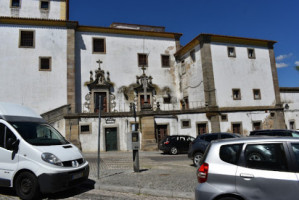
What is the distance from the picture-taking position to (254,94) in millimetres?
23688

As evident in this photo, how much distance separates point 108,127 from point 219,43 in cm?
1393

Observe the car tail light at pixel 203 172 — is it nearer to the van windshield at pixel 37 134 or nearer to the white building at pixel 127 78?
the van windshield at pixel 37 134

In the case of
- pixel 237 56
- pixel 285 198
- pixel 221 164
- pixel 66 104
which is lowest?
pixel 285 198

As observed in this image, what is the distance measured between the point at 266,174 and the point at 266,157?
0.29m

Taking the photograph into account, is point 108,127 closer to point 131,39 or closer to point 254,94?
point 131,39

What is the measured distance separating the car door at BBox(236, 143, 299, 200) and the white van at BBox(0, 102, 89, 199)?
4023mm

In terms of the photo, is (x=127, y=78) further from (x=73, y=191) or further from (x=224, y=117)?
(x=73, y=191)

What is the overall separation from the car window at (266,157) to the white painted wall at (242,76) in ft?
61.5

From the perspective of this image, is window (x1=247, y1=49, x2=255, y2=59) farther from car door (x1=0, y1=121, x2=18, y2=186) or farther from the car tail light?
car door (x1=0, y1=121, x2=18, y2=186)

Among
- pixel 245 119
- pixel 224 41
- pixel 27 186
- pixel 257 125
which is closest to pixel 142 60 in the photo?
pixel 224 41

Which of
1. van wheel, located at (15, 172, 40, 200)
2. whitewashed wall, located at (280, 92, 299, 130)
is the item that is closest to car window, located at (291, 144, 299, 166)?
van wheel, located at (15, 172, 40, 200)

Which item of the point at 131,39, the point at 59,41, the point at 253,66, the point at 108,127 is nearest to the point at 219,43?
the point at 253,66

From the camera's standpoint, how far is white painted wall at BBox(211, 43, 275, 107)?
22516 millimetres

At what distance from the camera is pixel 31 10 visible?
23.2 m
